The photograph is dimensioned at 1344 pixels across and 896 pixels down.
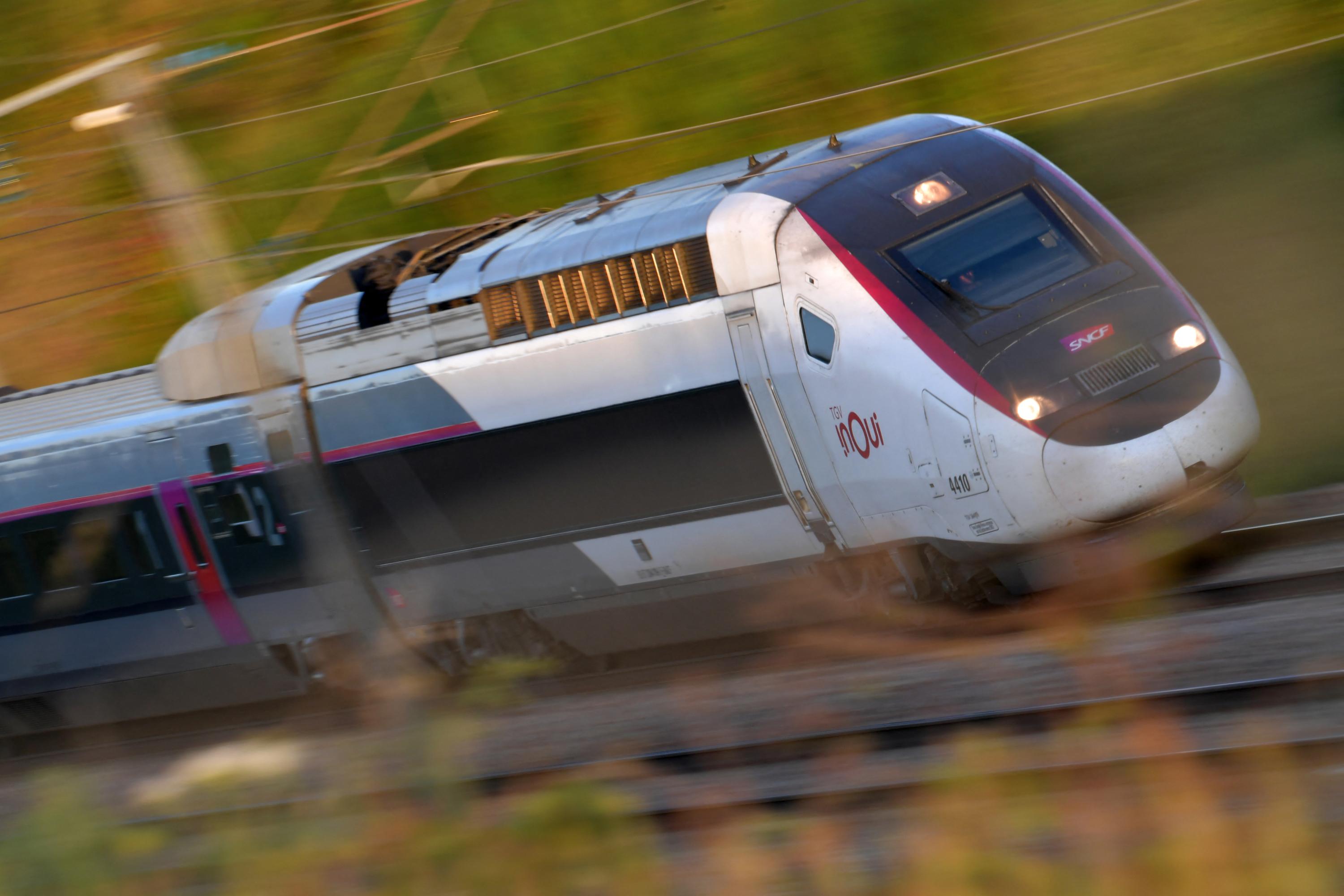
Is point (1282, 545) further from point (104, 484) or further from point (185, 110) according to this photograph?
point (185, 110)

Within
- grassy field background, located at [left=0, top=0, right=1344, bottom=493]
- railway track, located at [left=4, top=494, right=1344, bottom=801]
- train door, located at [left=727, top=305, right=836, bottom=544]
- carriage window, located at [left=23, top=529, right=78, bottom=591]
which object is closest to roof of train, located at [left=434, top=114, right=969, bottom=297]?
train door, located at [left=727, top=305, right=836, bottom=544]

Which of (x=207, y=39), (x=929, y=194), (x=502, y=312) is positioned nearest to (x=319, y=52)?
(x=207, y=39)

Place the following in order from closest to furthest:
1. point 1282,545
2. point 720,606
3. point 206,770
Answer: point 1282,545 → point 720,606 → point 206,770

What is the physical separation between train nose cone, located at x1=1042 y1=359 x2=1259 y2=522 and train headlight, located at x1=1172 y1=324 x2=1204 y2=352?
0.82 ft

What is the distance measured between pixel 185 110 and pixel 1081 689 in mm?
18628

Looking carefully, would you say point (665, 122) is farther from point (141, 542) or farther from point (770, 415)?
point (770, 415)

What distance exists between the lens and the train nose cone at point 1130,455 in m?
6.59

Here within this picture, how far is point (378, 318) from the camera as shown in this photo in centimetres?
863

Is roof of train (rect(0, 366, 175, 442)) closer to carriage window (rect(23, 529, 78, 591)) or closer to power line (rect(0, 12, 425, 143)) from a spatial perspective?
carriage window (rect(23, 529, 78, 591))

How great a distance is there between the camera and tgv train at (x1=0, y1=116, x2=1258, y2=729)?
6801 millimetres

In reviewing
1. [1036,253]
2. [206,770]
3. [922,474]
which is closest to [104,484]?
[206,770]

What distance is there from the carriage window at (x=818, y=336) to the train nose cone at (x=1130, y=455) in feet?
4.31

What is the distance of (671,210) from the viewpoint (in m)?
7.90

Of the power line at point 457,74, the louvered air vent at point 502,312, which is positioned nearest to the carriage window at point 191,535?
the louvered air vent at point 502,312
